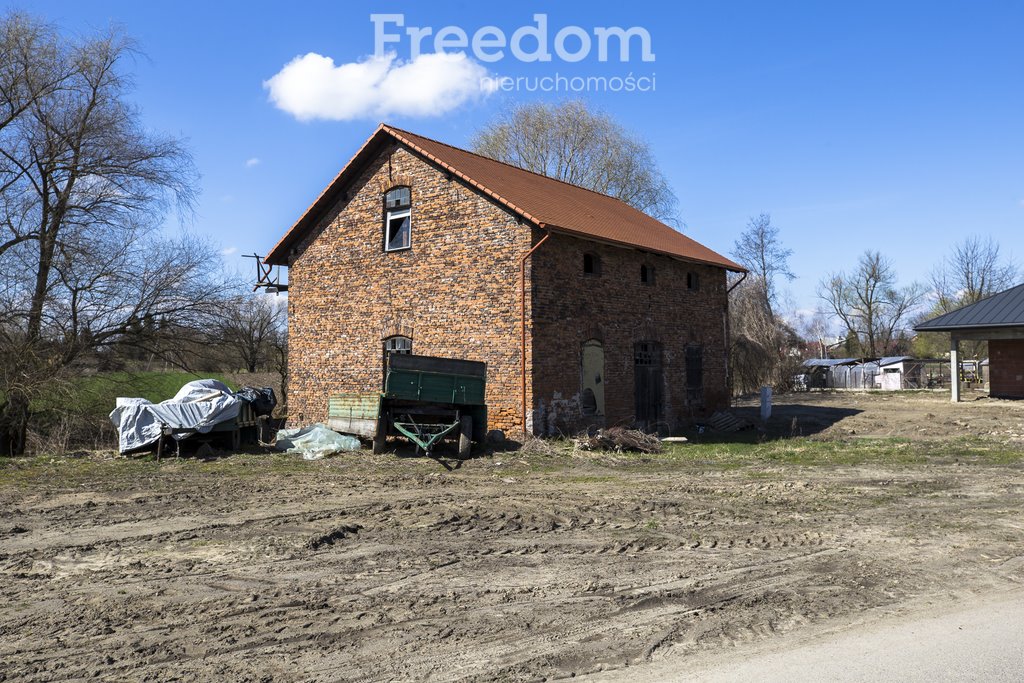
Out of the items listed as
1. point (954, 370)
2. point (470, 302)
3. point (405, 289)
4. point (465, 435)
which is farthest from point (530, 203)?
point (954, 370)

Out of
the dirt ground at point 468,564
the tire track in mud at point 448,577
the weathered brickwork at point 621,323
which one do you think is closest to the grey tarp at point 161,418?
the dirt ground at point 468,564

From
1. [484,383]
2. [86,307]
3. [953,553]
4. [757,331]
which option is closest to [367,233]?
[484,383]

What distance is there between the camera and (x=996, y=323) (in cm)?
2778

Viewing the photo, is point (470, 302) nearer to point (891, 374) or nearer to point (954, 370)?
point (954, 370)

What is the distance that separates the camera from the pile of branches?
15523mm

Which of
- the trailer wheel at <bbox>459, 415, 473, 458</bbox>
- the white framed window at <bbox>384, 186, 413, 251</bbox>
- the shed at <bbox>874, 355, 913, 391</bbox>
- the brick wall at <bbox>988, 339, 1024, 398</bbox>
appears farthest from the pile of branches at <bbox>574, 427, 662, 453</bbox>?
the shed at <bbox>874, 355, 913, 391</bbox>

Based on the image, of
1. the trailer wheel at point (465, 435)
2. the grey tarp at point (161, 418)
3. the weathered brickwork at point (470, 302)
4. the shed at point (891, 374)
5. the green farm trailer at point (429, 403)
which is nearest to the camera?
the green farm trailer at point (429, 403)

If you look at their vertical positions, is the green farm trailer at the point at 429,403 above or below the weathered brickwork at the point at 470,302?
below

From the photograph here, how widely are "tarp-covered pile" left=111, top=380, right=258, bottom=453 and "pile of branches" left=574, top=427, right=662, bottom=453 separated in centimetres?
763

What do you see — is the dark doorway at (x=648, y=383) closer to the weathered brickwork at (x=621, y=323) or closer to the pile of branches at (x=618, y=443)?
the weathered brickwork at (x=621, y=323)

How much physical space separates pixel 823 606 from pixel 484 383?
32.9 ft

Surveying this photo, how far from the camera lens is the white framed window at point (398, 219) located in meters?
18.3

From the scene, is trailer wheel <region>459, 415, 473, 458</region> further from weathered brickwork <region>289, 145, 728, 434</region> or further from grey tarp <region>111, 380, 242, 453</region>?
grey tarp <region>111, 380, 242, 453</region>

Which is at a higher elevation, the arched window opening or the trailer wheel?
the arched window opening
